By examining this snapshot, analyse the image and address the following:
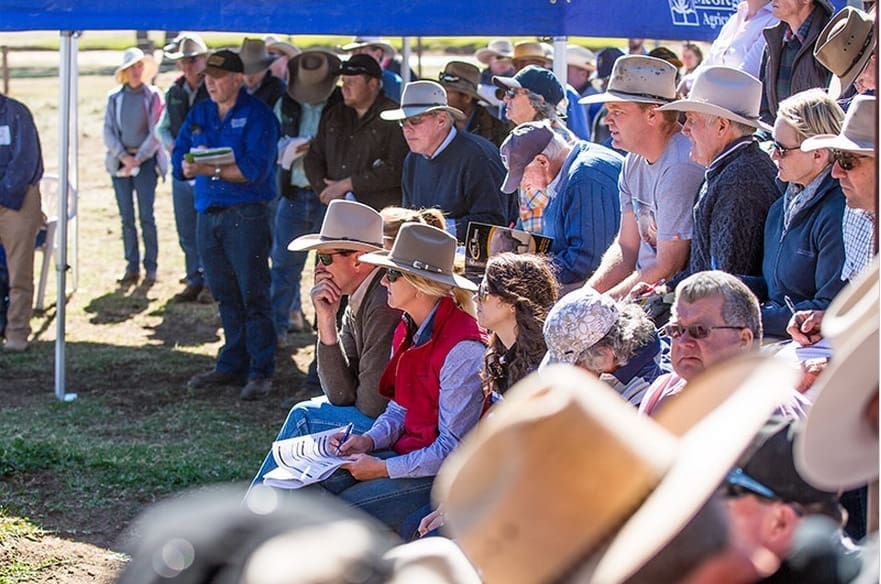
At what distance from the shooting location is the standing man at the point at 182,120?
9625 mm

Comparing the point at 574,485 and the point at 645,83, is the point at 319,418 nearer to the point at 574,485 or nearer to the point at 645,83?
the point at 645,83

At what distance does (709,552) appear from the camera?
209 centimetres

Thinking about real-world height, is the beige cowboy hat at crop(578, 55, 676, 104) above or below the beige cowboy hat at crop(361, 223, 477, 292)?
above

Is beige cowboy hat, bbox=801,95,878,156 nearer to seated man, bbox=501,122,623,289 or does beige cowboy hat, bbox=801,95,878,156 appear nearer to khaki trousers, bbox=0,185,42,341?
seated man, bbox=501,122,623,289

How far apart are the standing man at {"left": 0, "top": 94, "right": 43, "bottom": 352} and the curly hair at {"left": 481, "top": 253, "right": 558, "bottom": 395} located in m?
5.48

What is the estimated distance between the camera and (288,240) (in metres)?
8.68

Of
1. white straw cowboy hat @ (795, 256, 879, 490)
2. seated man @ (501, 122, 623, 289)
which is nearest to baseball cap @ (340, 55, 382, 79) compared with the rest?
seated man @ (501, 122, 623, 289)

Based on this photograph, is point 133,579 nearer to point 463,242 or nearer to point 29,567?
point 29,567

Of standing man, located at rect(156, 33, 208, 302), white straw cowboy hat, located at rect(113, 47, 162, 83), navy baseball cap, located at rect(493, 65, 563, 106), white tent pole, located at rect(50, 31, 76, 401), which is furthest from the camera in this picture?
white straw cowboy hat, located at rect(113, 47, 162, 83)

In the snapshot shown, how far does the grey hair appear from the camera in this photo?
3607 millimetres

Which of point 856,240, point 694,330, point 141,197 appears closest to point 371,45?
Result: point 141,197

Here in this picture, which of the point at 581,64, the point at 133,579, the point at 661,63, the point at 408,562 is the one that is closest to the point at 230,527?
the point at 133,579

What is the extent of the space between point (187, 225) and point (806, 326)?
7.20 m

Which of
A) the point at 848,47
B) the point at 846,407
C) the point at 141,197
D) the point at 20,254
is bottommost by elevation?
the point at 20,254
